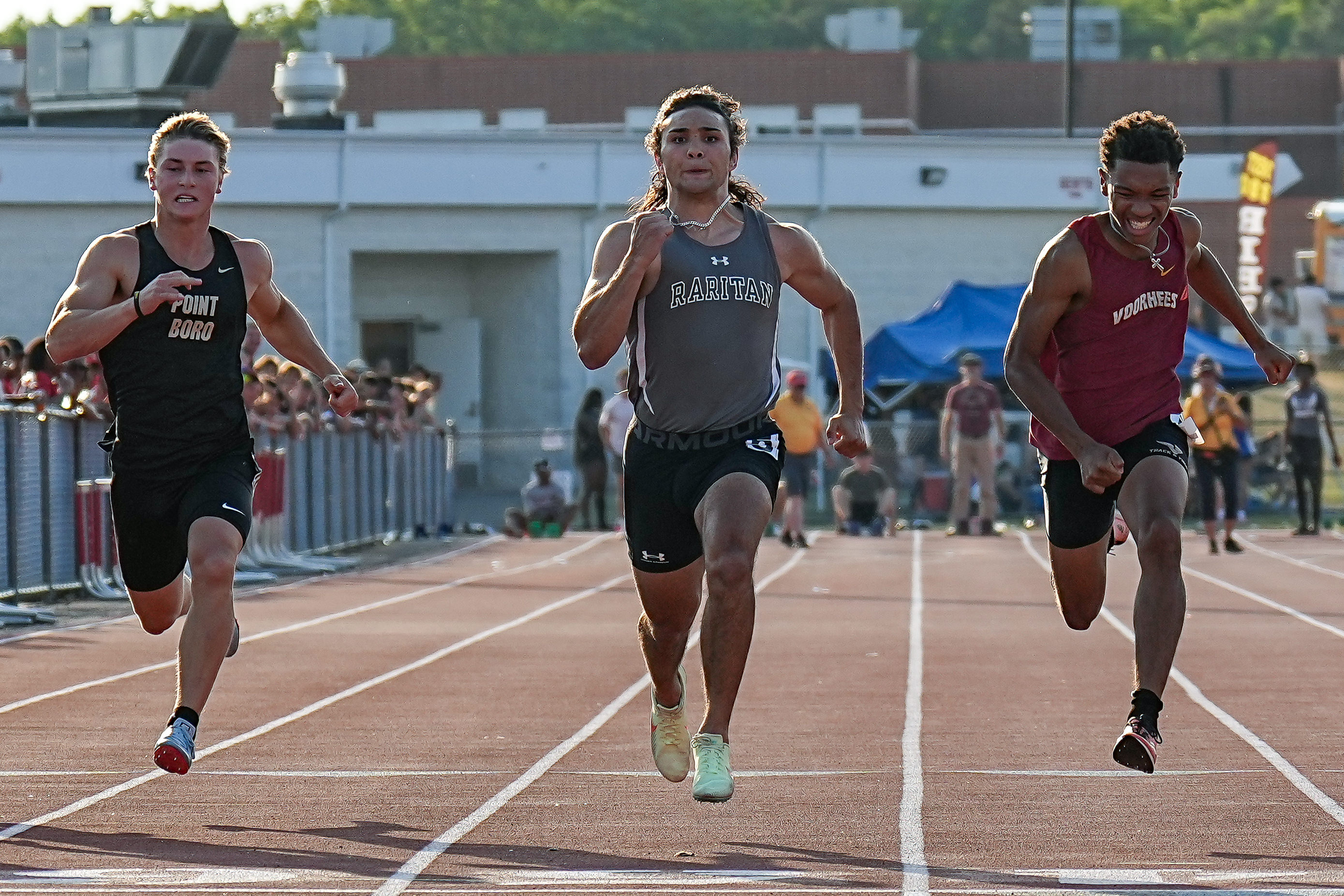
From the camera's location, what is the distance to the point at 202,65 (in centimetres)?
3791

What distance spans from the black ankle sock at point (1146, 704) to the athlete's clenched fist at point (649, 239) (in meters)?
1.81

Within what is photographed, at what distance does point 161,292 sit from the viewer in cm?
677

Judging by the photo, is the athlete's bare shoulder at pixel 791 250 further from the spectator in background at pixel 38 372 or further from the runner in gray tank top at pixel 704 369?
the spectator in background at pixel 38 372

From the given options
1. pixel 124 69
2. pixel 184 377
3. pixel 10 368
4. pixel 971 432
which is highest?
pixel 124 69

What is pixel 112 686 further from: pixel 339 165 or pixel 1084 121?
pixel 1084 121

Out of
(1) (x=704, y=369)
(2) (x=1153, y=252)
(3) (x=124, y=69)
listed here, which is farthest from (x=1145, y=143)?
(3) (x=124, y=69)

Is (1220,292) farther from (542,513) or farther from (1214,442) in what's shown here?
(542,513)

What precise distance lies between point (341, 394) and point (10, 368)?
1010 cm

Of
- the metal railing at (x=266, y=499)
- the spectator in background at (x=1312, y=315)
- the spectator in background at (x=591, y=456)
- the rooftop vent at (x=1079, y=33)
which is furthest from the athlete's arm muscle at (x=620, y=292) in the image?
the rooftop vent at (x=1079, y=33)

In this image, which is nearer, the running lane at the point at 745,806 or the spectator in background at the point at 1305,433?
the running lane at the point at 745,806

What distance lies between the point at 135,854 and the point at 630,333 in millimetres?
1958

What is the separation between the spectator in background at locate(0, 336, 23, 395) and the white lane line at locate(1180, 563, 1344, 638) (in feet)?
26.3

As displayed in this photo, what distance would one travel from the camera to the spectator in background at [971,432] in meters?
25.5

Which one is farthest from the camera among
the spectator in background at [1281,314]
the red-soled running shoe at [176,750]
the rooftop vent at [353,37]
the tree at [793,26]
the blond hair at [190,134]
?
the tree at [793,26]
